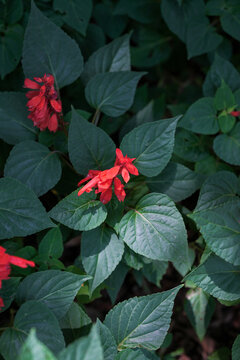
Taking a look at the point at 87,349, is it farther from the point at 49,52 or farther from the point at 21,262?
the point at 49,52

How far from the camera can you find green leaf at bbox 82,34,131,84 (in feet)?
6.66

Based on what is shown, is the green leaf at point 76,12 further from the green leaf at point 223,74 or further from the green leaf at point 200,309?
the green leaf at point 200,309

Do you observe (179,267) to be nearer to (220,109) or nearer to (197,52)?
(220,109)

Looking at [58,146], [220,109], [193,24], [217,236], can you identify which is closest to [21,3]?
[58,146]

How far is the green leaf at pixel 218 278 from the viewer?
160 centimetres

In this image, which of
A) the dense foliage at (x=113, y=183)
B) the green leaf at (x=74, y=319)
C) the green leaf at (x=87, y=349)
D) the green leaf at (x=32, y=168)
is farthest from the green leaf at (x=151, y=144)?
the green leaf at (x=87, y=349)

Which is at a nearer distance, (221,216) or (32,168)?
(221,216)

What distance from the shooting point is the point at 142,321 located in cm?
150

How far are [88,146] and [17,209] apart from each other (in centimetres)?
42

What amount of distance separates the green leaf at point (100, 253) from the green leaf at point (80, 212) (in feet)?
0.40

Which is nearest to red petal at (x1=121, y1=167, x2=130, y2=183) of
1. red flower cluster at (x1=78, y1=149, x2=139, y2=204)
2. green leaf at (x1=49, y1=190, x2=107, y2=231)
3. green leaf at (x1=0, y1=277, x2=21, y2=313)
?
red flower cluster at (x1=78, y1=149, x2=139, y2=204)

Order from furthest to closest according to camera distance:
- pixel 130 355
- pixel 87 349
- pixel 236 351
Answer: pixel 236 351 → pixel 130 355 → pixel 87 349

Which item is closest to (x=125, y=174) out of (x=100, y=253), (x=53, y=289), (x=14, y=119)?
(x=100, y=253)

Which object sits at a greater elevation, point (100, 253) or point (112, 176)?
point (112, 176)
